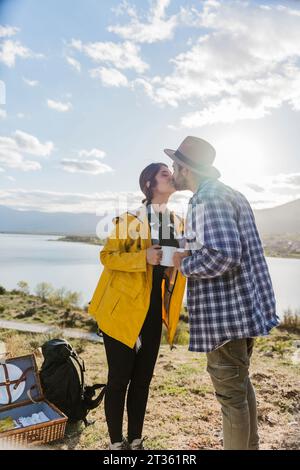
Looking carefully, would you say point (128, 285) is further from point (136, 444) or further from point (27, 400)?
point (27, 400)

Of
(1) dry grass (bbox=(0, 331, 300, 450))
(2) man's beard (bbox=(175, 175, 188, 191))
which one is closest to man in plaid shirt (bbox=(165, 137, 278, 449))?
(2) man's beard (bbox=(175, 175, 188, 191))

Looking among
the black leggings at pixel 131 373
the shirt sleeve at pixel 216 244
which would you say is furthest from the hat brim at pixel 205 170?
the black leggings at pixel 131 373

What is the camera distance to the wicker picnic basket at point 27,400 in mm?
2682

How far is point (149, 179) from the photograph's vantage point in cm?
239

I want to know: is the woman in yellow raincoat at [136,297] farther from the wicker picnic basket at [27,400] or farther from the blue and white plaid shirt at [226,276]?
the wicker picnic basket at [27,400]

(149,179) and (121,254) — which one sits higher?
(149,179)

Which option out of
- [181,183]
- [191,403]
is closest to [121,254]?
[181,183]

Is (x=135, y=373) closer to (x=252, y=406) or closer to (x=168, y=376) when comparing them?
(x=252, y=406)

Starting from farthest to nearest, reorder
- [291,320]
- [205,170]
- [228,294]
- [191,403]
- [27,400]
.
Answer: [291,320] → [191,403] → [27,400] → [205,170] → [228,294]

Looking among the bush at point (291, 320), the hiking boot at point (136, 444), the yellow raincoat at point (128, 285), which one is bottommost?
the bush at point (291, 320)

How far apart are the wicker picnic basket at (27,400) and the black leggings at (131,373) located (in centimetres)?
54

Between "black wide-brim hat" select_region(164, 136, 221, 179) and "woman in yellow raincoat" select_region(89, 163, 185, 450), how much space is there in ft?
0.81

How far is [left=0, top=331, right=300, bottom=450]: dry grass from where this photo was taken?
9.24 ft

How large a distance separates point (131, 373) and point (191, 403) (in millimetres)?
1282
